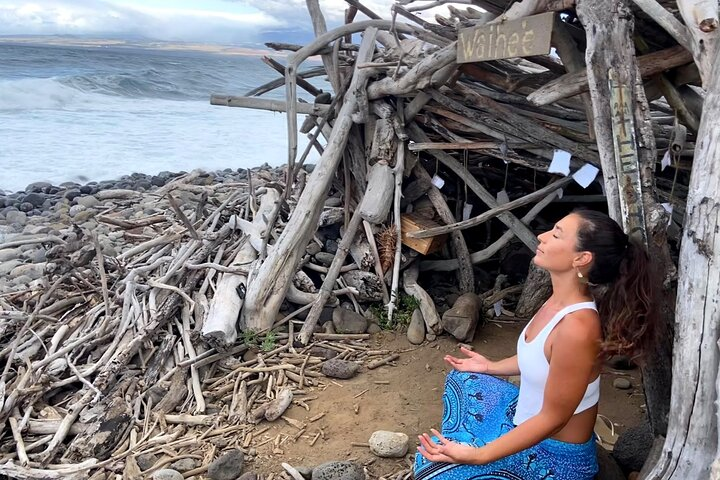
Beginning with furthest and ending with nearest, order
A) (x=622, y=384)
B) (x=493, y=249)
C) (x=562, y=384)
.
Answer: (x=493, y=249) → (x=622, y=384) → (x=562, y=384)

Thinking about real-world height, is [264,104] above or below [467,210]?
above

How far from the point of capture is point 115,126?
23.0m

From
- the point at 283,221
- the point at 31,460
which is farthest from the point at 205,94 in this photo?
the point at 31,460

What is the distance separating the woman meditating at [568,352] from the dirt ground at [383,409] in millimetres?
1138

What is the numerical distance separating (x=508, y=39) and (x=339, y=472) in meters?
2.44

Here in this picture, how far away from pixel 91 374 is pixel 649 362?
376 centimetres

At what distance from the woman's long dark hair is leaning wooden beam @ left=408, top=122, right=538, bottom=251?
244cm

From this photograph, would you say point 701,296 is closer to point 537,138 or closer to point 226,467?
point 537,138

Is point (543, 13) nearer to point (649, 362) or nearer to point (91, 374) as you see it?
point (649, 362)

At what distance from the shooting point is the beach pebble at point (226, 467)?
3.49 metres

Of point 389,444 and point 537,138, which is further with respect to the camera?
point 537,138

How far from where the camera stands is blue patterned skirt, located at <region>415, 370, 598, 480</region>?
8.24ft

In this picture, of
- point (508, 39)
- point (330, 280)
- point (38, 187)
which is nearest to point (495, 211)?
point (330, 280)

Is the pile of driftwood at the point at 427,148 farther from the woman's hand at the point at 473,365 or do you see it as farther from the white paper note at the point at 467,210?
the woman's hand at the point at 473,365
